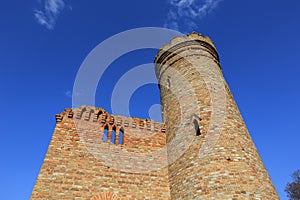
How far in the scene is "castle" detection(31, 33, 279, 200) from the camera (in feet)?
24.9

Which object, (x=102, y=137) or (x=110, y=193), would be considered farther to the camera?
(x=102, y=137)

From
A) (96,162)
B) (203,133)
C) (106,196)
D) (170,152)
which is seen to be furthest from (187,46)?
(106,196)

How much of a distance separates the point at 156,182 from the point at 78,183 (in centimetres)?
314

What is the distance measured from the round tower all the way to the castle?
0.03 metres

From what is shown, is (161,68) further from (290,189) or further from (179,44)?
(290,189)

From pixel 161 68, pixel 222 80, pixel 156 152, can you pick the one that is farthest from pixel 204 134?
pixel 161 68

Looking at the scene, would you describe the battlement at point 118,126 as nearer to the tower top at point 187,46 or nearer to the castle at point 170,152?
the castle at point 170,152

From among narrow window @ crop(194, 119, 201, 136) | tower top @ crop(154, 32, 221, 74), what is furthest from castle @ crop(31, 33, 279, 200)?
tower top @ crop(154, 32, 221, 74)

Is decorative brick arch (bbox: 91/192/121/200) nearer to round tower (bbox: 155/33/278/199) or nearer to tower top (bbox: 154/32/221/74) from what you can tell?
round tower (bbox: 155/33/278/199)

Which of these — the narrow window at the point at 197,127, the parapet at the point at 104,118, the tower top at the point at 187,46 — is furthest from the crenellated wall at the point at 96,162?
the tower top at the point at 187,46

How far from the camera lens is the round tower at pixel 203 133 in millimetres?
7332

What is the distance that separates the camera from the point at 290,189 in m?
22.3

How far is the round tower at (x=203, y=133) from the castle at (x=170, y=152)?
32 millimetres

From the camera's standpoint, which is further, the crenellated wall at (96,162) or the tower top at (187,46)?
the tower top at (187,46)
